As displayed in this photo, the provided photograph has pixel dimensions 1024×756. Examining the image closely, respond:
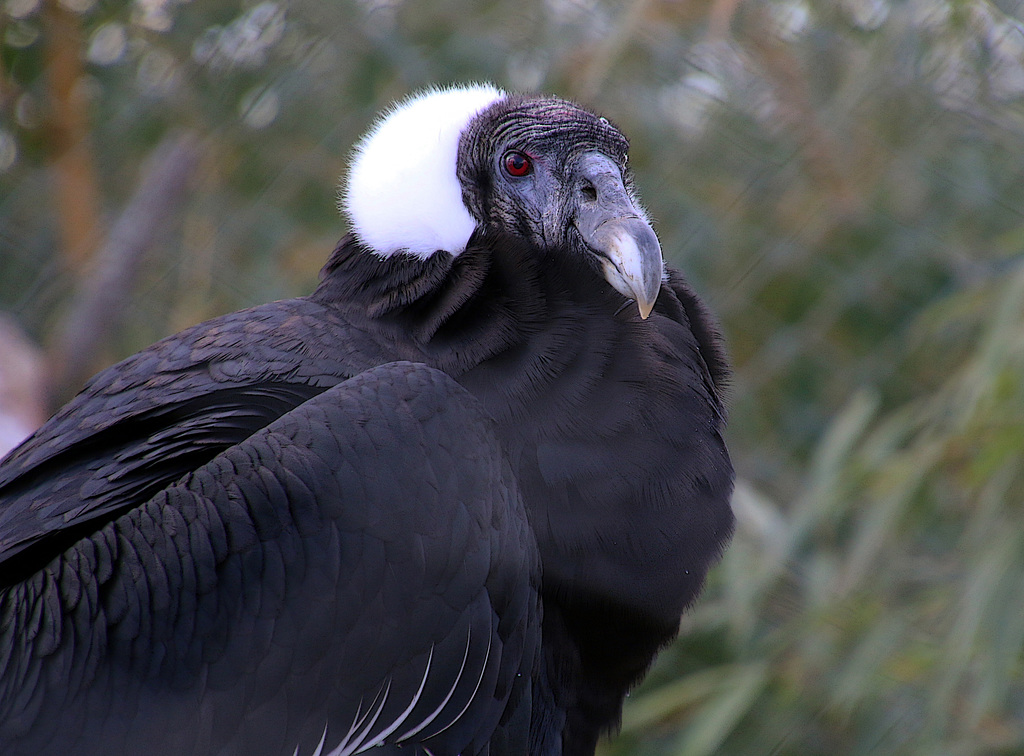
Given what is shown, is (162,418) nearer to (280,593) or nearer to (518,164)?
(280,593)

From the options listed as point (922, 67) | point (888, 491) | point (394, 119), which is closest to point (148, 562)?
point (394, 119)

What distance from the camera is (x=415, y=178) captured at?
1.70 metres

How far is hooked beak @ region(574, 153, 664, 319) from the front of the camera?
1.51 metres

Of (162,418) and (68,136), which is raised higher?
(68,136)

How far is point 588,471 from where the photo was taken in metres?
1.46

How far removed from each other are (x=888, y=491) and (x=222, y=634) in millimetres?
1911

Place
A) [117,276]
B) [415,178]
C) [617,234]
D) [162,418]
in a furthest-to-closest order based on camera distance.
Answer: [117,276], [415,178], [617,234], [162,418]

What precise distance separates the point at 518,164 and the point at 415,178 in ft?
0.49

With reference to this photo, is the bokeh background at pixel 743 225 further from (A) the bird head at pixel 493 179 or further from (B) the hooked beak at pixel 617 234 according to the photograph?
(B) the hooked beak at pixel 617 234

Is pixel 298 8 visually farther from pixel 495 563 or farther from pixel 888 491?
pixel 495 563

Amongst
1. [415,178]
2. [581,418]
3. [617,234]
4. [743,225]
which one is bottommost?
[743,225]

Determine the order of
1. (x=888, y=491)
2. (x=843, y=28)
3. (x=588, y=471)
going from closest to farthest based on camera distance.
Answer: (x=588, y=471) < (x=888, y=491) < (x=843, y=28)

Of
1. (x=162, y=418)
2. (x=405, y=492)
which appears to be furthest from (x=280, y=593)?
(x=162, y=418)

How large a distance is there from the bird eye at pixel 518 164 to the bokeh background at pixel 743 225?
132 cm
